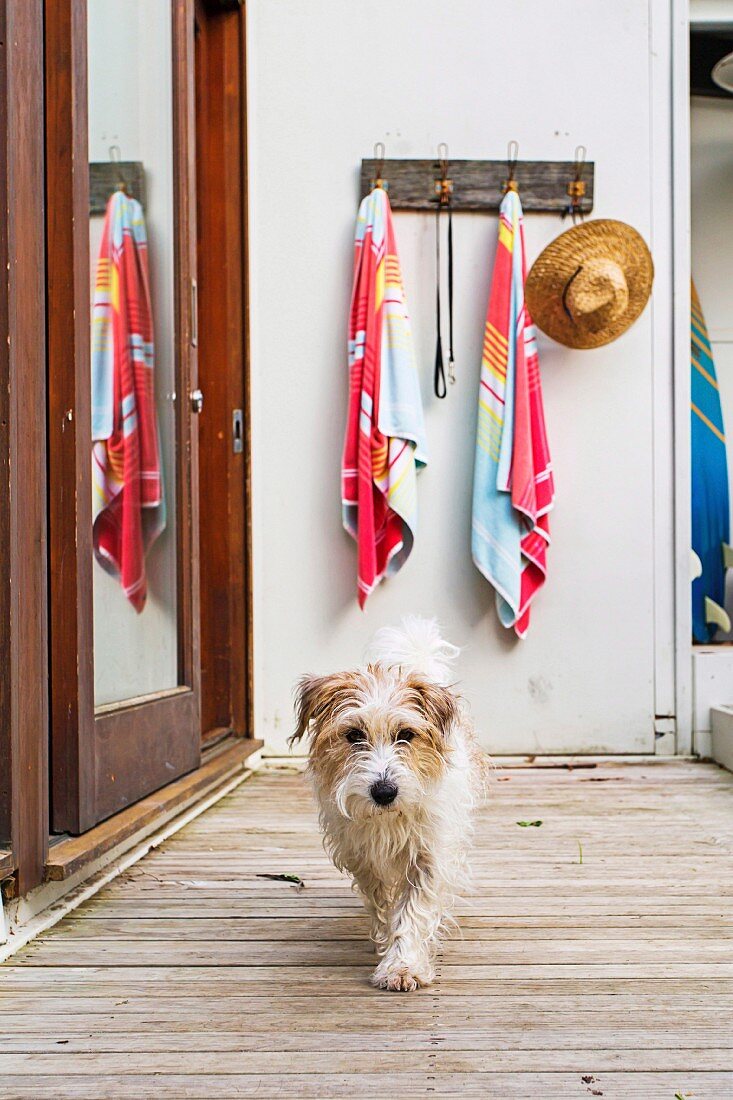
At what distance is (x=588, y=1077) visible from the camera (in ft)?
4.70

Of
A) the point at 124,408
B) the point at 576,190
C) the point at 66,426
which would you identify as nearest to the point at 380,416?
the point at 576,190

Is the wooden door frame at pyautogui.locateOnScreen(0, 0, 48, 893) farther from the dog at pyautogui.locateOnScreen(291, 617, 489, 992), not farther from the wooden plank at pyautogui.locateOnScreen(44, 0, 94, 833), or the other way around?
the dog at pyautogui.locateOnScreen(291, 617, 489, 992)

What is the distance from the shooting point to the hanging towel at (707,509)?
4445 millimetres

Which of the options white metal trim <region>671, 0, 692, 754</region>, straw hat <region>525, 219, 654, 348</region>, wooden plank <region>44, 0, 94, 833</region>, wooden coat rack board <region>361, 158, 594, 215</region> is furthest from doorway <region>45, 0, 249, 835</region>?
white metal trim <region>671, 0, 692, 754</region>

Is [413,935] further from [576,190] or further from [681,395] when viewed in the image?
[576,190]

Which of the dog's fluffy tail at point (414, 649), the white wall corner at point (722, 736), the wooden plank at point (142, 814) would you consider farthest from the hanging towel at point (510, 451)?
the dog's fluffy tail at point (414, 649)

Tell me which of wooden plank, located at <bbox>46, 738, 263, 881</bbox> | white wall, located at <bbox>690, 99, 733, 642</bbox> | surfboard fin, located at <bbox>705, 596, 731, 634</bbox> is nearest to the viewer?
wooden plank, located at <bbox>46, 738, 263, 881</bbox>

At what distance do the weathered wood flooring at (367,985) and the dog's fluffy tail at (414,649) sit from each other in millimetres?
469

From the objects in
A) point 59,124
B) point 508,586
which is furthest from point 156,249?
point 508,586

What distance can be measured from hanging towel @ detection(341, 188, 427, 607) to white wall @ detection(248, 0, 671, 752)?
0.11 m

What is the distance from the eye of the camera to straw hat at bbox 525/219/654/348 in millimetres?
3904

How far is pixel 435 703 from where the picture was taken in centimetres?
187

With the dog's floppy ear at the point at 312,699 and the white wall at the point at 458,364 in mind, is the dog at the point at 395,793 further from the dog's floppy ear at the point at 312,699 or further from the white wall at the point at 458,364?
the white wall at the point at 458,364

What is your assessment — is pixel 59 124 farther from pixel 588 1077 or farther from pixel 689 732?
pixel 689 732
